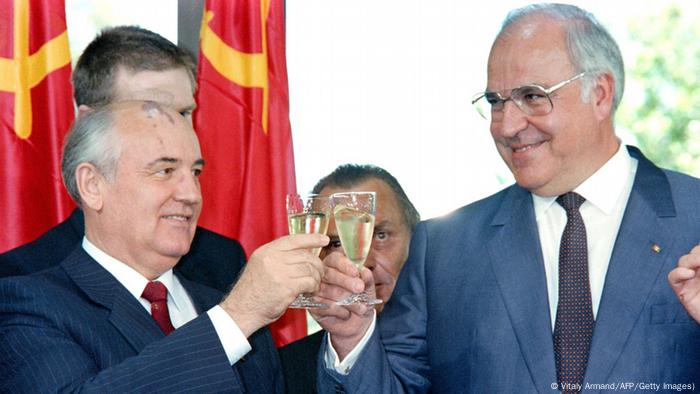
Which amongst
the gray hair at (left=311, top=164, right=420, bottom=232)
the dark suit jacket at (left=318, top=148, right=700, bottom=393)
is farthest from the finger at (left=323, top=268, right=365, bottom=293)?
the gray hair at (left=311, top=164, right=420, bottom=232)

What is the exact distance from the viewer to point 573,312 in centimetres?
266

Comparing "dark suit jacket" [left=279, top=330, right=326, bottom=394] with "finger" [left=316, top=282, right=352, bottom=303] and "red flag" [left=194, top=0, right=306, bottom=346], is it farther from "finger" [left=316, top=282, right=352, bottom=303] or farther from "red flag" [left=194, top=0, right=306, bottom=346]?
"finger" [left=316, top=282, right=352, bottom=303]

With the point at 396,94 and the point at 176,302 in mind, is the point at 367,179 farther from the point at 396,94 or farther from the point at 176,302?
the point at 396,94

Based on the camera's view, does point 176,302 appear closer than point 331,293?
No

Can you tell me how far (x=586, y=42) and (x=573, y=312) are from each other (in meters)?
0.78

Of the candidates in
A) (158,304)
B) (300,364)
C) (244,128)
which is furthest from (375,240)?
(158,304)

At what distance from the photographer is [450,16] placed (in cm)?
568

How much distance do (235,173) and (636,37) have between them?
370cm

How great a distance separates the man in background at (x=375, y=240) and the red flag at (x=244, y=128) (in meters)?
0.23

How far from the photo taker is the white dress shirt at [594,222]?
107 inches

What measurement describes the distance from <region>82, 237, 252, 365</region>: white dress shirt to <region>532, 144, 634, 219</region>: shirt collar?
3.10 feet

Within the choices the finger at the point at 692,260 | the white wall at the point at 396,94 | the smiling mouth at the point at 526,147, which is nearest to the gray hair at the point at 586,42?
the smiling mouth at the point at 526,147

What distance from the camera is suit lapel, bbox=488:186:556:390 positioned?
2.62m

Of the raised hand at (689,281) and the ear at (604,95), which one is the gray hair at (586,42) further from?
the raised hand at (689,281)
